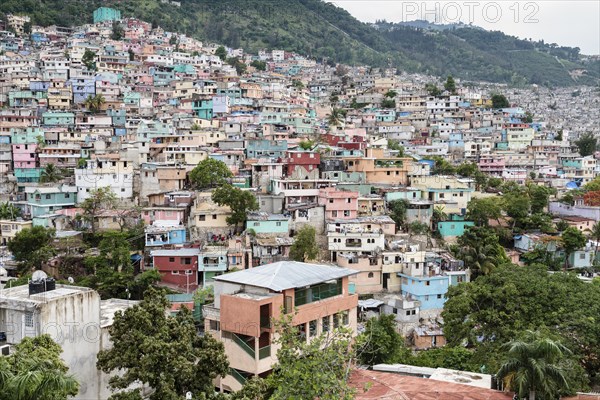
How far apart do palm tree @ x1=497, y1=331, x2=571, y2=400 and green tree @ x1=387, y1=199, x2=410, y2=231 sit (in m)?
21.7

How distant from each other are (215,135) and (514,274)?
28.5 meters

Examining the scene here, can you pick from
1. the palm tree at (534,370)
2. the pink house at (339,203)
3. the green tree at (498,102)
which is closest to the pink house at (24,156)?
the pink house at (339,203)

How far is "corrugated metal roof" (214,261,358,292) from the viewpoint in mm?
13844

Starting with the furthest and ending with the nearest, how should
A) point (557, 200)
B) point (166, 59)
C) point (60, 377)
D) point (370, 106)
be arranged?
point (166, 59) → point (370, 106) → point (557, 200) → point (60, 377)

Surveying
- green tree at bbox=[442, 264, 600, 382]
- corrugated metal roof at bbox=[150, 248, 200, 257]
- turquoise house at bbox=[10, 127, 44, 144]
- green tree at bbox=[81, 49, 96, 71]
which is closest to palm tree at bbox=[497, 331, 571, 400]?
green tree at bbox=[442, 264, 600, 382]

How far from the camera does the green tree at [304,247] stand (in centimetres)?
2811

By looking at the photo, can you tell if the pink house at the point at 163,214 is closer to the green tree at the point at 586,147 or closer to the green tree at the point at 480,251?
the green tree at the point at 480,251

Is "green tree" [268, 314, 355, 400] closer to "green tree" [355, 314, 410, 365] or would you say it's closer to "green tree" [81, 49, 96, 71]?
"green tree" [355, 314, 410, 365]

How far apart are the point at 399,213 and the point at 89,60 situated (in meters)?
42.6

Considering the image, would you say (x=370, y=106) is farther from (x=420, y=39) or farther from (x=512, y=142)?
(x=420, y=39)

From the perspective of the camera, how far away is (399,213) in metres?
33.0

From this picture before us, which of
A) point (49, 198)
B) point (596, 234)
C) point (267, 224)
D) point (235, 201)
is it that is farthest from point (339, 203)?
point (49, 198)

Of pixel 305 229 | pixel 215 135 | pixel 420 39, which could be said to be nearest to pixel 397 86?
pixel 215 135

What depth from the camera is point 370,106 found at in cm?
6481
